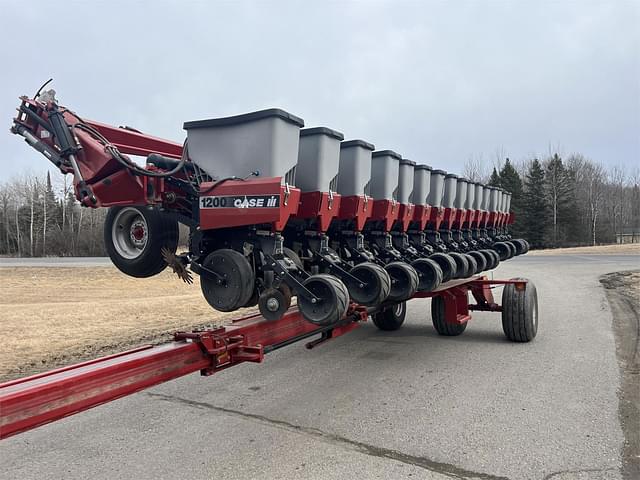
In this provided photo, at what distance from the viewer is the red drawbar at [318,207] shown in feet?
15.4

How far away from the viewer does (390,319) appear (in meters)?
8.97

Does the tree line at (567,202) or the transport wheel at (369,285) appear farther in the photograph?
the tree line at (567,202)

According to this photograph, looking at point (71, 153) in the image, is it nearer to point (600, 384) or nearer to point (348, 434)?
point (348, 434)

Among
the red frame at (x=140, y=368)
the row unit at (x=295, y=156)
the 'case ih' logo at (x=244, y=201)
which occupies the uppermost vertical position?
the row unit at (x=295, y=156)

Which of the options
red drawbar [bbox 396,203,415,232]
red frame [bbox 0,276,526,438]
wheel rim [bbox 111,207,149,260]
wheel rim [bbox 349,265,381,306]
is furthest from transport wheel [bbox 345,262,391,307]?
wheel rim [bbox 111,207,149,260]

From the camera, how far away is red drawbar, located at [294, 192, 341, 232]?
4.69m

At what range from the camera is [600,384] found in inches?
225

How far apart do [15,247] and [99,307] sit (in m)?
54.6

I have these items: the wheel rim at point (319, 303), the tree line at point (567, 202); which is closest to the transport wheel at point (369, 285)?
the wheel rim at point (319, 303)

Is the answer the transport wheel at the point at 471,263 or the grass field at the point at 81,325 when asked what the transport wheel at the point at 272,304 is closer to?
the grass field at the point at 81,325

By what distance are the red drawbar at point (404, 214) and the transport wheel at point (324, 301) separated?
A: 2587mm

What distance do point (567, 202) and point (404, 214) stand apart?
49505 mm

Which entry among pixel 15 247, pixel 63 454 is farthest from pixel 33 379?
pixel 15 247

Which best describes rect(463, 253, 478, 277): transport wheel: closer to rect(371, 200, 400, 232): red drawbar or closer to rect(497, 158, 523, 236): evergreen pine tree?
rect(371, 200, 400, 232): red drawbar
